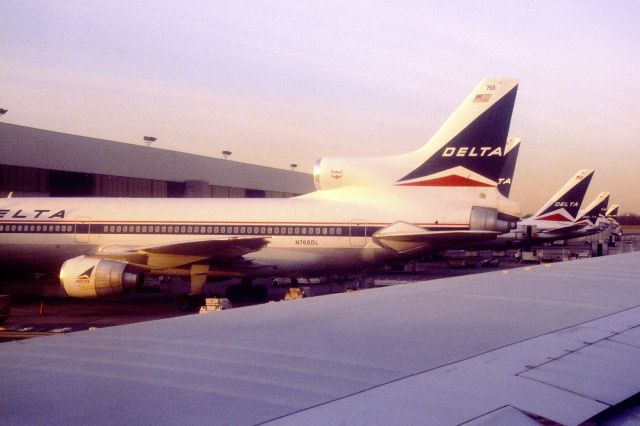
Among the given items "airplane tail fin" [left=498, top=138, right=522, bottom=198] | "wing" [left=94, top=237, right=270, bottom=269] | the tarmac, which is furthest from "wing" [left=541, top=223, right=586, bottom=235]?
"wing" [left=94, top=237, right=270, bottom=269]

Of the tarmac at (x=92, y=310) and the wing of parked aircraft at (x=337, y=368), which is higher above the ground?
the wing of parked aircraft at (x=337, y=368)

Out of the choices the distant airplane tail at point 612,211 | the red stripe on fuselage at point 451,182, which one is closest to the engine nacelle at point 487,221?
the red stripe on fuselage at point 451,182

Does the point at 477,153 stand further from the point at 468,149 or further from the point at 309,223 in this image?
the point at 309,223

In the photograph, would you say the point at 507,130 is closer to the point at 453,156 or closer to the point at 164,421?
the point at 453,156

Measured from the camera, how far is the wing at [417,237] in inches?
587

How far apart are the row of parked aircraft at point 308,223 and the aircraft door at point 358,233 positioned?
3 cm

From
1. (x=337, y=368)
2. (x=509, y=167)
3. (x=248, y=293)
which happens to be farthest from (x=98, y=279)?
(x=509, y=167)

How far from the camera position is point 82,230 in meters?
17.8

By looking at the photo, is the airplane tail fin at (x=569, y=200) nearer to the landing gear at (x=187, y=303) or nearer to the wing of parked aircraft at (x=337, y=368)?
the landing gear at (x=187, y=303)

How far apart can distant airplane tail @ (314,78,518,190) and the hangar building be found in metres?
20.7

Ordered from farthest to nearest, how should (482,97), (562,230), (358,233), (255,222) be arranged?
1. (562,230)
2. (255,222)
3. (358,233)
4. (482,97)

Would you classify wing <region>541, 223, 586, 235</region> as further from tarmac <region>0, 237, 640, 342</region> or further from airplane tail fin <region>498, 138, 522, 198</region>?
tarmac <region>0, 237, 640, 342</region>

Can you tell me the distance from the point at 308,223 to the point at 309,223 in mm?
34

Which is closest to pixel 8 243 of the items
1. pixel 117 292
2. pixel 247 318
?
pixel 117 292
